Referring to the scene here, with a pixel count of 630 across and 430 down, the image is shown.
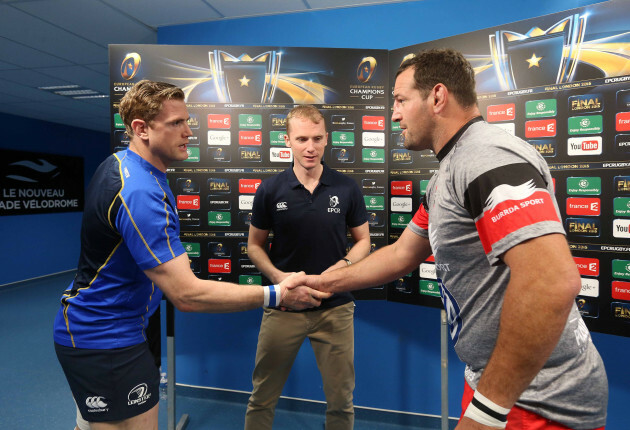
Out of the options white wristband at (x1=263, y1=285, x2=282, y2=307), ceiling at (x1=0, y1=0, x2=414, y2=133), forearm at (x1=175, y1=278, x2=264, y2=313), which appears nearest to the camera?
forearm at (x1=175, y1=278, x2=264, y2=313)

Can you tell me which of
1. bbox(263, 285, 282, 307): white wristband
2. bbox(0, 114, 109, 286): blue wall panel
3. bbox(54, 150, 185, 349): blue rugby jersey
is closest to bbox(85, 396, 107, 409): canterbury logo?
bbox(54, 150, 185, 349): blue rugby jersey

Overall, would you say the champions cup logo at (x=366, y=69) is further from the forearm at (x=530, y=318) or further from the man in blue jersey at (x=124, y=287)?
the forearm at (x=530, y=318)

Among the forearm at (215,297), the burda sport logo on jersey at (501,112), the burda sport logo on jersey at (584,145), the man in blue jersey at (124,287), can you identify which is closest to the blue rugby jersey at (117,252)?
the man in blue jersey at (124,287)

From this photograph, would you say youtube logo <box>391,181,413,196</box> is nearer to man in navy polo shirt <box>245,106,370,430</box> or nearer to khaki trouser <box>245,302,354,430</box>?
man in navy polo shirt <box>245,106,370,430</box>

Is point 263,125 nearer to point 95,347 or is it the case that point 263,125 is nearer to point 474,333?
point 95,347

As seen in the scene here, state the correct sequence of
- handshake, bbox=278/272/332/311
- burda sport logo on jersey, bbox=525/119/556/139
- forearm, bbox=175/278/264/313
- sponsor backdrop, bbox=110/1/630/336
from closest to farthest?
forearm, bbox=175/278/264/313 < handshake, bbox=278/272/332/311 < burda sport logo on jersey, bbox=525/119/556/139 < sponsor backdrop, bbox=110/1/630/336

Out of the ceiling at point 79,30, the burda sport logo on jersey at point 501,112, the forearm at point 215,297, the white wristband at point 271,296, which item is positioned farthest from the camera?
the ceiling at point 79,30

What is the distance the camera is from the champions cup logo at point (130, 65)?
2352mm

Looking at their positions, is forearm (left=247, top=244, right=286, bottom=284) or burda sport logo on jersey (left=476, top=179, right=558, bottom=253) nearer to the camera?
burda sport logo on jersey (left=476, top=179, right=558, bottom=253)

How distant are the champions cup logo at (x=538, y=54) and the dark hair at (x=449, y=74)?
1.06 m

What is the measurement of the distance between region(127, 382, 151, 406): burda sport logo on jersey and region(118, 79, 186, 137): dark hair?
2.91 ft

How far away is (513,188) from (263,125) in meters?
1.85

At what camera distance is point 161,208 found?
4.24 feet

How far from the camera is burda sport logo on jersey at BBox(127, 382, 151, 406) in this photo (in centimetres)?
135
